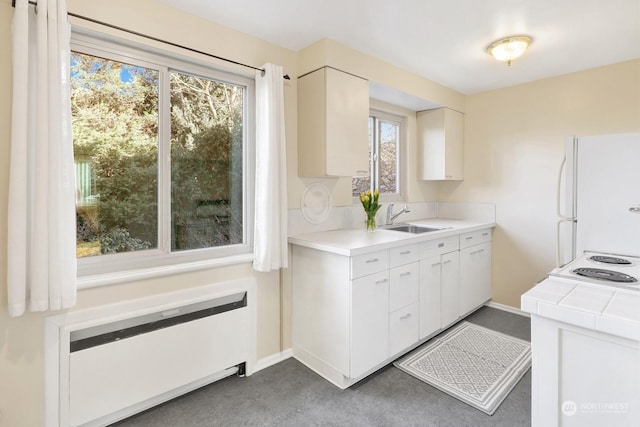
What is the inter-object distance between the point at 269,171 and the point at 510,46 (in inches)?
77.3

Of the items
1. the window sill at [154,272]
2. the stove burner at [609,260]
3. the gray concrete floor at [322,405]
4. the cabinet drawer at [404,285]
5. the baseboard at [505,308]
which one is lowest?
the gray concrete floor at [322,405]

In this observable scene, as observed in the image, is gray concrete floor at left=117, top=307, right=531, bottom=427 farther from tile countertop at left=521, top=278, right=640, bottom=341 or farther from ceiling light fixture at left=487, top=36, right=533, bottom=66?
ceiling light fixture at left=487, top=36, right=533, bottom=66

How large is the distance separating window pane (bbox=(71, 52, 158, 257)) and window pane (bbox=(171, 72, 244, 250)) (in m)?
0.13

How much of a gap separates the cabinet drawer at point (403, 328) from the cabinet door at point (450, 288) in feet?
→ 1.46

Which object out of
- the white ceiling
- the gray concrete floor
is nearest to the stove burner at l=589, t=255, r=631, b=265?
the gray concrete floor

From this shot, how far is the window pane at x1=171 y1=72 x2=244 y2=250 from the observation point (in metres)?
2.04

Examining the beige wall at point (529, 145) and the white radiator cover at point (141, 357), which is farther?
the beige wall at point (529, 145)

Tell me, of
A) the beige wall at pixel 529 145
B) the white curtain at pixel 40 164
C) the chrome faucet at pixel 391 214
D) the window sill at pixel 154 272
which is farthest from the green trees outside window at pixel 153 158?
the beige wall at pixel 529 145

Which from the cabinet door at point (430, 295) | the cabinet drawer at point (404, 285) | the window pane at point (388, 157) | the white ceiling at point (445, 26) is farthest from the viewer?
the window pane at point (388, 157)

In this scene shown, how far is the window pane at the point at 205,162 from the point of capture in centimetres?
204

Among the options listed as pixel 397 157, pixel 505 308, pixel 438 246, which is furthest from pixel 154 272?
pixel 505 308

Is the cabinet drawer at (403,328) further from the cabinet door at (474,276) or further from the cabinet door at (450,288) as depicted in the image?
the cabinet door at (474,276)

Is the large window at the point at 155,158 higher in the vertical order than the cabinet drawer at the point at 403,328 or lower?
higher

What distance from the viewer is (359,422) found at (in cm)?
176
